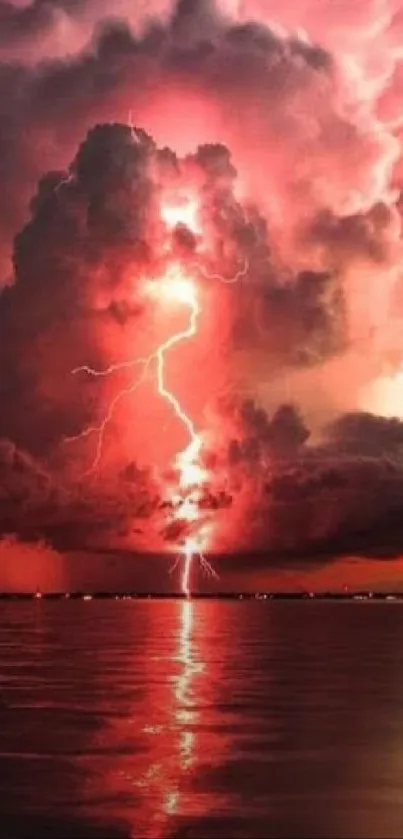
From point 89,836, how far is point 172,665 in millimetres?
46824

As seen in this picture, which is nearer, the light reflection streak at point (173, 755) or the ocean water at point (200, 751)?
the ocean water at point (200, 751)

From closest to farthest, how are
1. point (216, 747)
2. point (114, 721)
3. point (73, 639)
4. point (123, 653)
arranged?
point (216, 747) < point (114, 721) < point (123, 653) < point (73, 639)

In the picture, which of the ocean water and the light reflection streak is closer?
the ocean water

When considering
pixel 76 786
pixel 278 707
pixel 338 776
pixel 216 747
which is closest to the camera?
pixel 76 786

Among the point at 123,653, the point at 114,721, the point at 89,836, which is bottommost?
the point at 89,836

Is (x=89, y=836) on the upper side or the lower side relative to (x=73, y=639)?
lower

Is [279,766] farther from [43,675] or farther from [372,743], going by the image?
[43,675]

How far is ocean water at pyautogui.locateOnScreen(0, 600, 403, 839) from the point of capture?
911 inches

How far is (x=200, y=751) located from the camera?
32062 millimetres

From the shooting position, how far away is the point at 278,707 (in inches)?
1737

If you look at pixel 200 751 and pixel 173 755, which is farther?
pixel 200 751

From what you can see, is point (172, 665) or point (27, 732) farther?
point (172, 665)

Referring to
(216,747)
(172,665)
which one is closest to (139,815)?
(216,747)

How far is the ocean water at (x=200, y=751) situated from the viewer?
23.1 meters
